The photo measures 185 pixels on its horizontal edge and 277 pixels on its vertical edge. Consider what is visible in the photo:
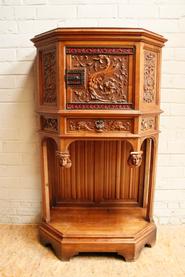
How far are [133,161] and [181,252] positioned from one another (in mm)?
775

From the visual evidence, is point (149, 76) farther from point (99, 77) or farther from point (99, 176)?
point (99, 176)

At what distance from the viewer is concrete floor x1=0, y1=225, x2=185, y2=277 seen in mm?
1595

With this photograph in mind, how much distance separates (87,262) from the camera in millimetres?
1695

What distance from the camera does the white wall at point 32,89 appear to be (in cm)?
188

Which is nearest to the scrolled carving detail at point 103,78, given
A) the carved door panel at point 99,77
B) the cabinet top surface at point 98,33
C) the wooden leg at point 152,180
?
the carved door panel at point 99,77

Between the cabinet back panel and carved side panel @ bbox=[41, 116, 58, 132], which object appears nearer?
carved side panel @ bbox=[41, 116, 58, 132]

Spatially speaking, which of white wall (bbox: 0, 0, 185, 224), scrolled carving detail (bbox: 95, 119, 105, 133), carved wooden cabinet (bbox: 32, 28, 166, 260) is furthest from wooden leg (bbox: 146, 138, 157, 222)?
A: scrolled carving detail (bbox: 95, 119, 105, 133)

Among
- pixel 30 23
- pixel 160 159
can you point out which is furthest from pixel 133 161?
pixel 30 23

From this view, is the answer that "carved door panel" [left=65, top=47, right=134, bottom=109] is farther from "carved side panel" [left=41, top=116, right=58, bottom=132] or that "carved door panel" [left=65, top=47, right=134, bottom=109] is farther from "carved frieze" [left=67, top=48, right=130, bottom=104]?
"carved side panel" [left=41, top=116, right=58, bottom=132]

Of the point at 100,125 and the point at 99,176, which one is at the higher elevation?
the point at 100,125

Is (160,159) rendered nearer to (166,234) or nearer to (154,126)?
(154,126)

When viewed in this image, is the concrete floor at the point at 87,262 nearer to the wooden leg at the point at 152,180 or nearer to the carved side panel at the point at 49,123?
the wooden leg at the point at 152,180

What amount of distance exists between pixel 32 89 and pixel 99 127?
2.44 ft

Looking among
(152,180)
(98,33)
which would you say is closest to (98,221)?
(152,180)
